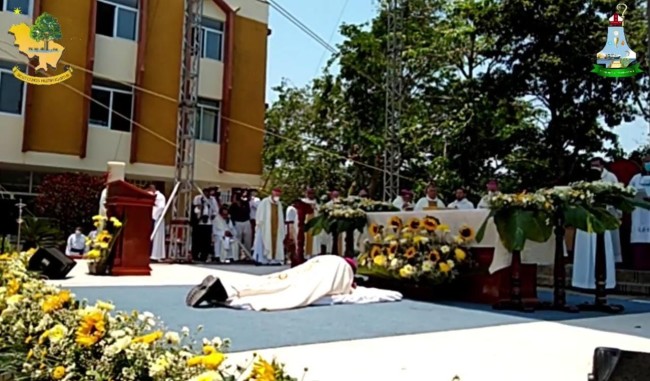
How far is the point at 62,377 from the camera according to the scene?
227 centimetres

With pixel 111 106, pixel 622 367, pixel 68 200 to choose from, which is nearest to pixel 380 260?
pixel 622 367

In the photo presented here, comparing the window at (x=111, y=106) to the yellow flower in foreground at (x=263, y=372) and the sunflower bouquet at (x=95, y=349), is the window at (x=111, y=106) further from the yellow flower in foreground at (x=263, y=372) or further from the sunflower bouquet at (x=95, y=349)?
the yellow flower in foreground at (x=263, y=372)

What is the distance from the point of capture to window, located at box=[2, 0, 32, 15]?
1272cm

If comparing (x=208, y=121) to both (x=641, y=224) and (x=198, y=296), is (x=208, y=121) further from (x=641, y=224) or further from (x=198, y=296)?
(x=198, y=296)

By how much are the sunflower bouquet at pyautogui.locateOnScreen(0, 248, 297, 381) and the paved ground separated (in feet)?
2.66

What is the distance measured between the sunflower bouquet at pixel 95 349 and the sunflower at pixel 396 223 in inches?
171

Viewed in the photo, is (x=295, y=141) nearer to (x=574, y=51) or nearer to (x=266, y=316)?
(x=574, y=51)

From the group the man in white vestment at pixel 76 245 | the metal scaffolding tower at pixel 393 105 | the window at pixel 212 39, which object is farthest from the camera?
the window at pixel 212 39

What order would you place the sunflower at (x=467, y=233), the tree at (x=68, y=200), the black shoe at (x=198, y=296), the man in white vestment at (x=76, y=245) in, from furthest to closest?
1. the tree at (x=68, y=200)
2. the man in white vestment at (x=76, y=245)
3. the sunflower at (x=467, y=233)
4. the black shoe at (x=198, y=296)

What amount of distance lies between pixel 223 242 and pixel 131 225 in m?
4.00

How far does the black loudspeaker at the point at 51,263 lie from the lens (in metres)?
6.94

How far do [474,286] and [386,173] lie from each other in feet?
22.7

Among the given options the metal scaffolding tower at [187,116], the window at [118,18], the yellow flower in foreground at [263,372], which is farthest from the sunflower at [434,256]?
the window at [118,18]

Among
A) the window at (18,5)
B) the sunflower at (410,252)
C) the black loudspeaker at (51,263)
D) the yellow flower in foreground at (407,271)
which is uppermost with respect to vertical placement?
the window at (18,5)
